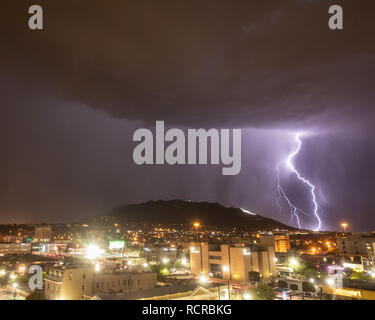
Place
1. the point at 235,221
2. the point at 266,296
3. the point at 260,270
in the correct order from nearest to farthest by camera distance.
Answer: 1. the point at 266,296
2. the point at 260,270
3. the point at 235,221

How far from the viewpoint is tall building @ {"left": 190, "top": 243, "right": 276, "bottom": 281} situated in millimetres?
40016

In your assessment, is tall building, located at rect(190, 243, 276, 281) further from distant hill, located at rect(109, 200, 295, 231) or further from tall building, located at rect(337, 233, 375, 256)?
distant hill, located at rect(109, 200, 295, 231)

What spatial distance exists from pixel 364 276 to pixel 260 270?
42.1 feet

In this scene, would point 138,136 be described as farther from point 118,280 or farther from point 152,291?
point 118,280

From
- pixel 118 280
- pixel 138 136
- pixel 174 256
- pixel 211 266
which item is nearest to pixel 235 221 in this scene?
pixel 174 256

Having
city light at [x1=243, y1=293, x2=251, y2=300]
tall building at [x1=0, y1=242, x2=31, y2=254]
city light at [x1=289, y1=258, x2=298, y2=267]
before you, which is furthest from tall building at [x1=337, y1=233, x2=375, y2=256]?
tall building at [x1=0, y1=242, x2=31, y2=254]

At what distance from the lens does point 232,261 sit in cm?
4103

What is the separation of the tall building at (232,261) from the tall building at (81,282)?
16.5 metres

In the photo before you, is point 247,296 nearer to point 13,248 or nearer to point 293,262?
point 293,262

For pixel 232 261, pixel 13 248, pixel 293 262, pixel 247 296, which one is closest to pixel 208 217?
pixel 13 248

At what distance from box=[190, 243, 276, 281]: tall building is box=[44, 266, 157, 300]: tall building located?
54.0 ft

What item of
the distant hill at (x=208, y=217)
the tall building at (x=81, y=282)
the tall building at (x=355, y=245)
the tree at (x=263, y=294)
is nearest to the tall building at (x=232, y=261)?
the tree at (x=263, y=294)
